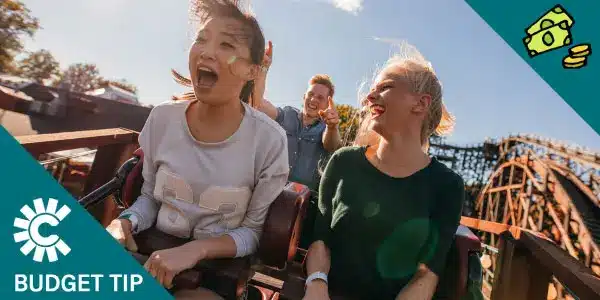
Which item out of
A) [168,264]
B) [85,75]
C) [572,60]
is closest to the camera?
[168,264]

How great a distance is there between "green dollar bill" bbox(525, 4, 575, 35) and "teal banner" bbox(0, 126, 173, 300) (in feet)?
8.05

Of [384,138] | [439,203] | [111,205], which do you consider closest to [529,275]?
[439,203]

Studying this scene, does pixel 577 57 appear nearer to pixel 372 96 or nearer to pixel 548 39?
pixel 548 39

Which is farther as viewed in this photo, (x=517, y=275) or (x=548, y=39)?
(x=548, y=39)

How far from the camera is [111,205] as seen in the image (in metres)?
2.54

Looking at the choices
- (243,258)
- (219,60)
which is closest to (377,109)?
(219,60)

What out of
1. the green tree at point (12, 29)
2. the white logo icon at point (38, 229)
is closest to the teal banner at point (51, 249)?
the white logo icon at point (38, 229)

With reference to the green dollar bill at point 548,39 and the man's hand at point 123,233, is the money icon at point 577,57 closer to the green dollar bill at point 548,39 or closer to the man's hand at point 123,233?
the green dollar bill at point 548,39

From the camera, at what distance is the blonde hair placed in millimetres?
1391

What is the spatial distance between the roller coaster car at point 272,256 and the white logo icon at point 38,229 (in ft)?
0.59

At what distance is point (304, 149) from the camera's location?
2.87 metres

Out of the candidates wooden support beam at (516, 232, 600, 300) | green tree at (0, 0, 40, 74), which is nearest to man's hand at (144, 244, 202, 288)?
wooden support beam at (516, 232, 600, 300)

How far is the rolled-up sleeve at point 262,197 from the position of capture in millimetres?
1266

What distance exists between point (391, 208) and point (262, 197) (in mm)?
450
